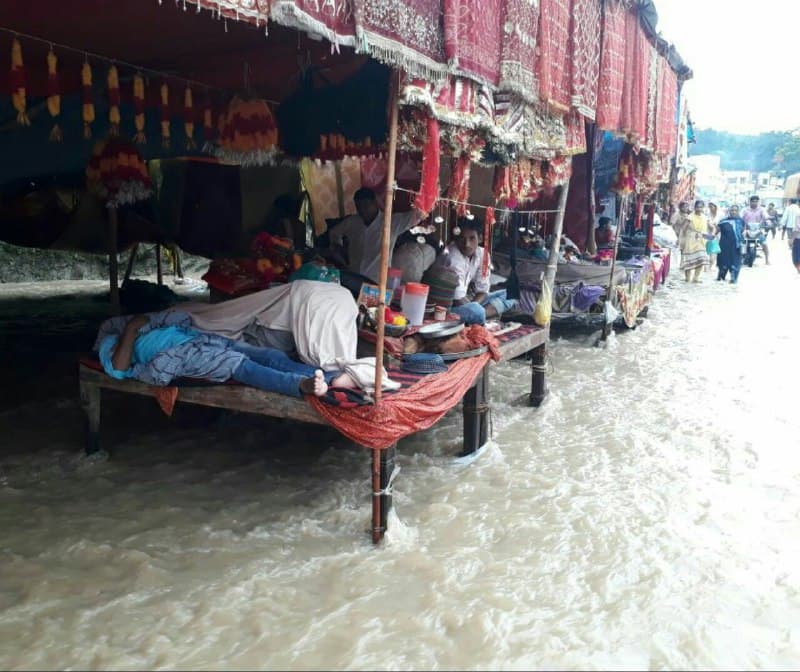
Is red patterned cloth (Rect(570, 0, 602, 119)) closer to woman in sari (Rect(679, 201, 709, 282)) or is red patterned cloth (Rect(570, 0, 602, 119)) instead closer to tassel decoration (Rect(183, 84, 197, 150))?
tassel decoration (Rect(183, 84, 197, 150))

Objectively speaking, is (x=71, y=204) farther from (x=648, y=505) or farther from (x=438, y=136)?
(x=648, y=505)

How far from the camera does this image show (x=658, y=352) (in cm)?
845

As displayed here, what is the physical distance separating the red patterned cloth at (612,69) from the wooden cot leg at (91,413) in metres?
4.93

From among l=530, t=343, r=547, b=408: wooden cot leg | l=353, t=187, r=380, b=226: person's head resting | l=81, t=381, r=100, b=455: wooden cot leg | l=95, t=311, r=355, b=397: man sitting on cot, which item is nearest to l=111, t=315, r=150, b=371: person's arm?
l=95, t=311, r=355, b=397: man sitting on cot

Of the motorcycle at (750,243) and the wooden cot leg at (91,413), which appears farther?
the motorcycle at (750,243)

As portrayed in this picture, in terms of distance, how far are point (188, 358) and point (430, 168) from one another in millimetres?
1803

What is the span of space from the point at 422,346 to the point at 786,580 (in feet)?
8.06

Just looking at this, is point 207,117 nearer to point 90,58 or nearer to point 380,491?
point 90,58

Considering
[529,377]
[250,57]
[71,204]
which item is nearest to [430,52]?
[250,57]

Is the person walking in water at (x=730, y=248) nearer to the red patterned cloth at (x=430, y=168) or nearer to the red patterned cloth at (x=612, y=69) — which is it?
the red patterned cloth at (x=612, y=69)

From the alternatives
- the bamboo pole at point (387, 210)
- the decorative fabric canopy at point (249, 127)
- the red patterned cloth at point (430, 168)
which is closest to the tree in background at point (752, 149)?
the decorative fabric canopy at point (249, 127)

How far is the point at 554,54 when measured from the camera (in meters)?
5.18

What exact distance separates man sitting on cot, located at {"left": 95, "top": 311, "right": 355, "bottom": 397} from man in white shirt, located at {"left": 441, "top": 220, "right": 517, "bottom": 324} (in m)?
1.95

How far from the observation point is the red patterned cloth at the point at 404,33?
3039mm
